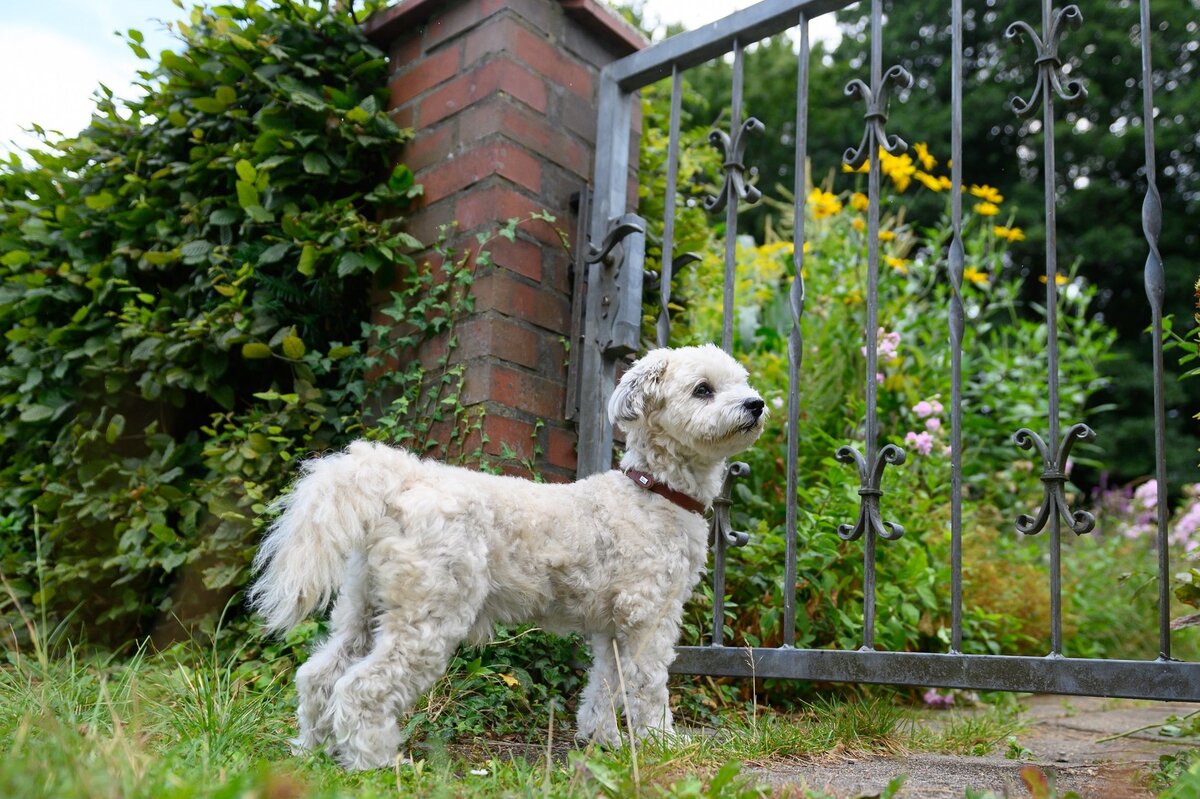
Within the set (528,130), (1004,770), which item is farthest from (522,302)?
(1004,770)

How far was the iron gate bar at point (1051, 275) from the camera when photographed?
8.60ft

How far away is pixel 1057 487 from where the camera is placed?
2.63 meters

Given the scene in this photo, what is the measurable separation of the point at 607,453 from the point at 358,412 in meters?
0.97

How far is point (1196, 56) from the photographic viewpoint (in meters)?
16.2

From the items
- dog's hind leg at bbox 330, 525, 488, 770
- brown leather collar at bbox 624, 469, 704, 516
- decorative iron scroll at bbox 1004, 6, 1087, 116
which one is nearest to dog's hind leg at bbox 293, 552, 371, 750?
dog's hind leg at bbox 330, 525, 488, 770

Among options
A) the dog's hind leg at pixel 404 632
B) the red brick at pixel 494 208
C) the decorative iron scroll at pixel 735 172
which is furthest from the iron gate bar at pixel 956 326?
the red brick at pixel 494 208

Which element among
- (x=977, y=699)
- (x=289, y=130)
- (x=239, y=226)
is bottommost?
(x=977, y=699)

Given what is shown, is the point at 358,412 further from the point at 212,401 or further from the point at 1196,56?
the point at 1196,56

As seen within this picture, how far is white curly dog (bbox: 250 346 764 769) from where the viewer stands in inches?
94.7

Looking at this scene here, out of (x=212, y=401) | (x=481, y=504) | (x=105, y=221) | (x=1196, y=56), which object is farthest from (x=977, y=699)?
(x=1196, y=56)

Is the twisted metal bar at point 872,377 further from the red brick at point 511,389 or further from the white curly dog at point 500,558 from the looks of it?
the red brick at point 511,389

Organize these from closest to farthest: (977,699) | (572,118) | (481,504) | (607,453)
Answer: (481,504)
(607,453)
(572,118)
(977,699)

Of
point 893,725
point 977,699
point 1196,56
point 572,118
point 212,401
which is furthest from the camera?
point 1196,56

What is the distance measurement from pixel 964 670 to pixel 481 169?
7.56ft
